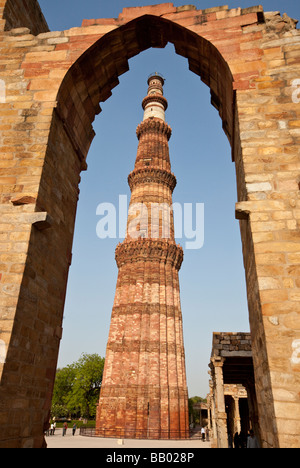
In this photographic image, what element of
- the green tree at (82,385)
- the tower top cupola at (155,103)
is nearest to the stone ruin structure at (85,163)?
the tower top cupola at (155,103)

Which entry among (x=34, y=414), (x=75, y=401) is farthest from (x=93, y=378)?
(x=34, y=414)

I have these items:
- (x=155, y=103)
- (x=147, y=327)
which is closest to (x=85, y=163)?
(x=147, y=327)

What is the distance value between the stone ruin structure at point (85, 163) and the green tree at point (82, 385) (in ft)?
126

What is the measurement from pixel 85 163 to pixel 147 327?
1345 cm

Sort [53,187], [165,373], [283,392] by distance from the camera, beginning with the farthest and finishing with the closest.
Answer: [165,373], [53,187], [283,392]

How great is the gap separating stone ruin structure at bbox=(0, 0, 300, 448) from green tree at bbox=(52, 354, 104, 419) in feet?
126

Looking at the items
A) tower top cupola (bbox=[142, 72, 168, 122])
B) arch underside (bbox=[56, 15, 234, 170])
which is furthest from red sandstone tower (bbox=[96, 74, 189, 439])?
arch underside (bbox=[56, 15, 234, 170])

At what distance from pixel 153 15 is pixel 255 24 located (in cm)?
167

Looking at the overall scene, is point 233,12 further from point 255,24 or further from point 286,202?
point 286,202

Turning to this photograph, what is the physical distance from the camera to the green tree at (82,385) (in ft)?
132

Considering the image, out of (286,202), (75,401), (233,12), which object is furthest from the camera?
(75,401)

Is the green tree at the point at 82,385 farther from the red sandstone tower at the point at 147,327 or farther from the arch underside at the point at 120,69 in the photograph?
the arch underside at the point at 120,69

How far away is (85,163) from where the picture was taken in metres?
6.27

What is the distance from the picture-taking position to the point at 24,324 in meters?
3.85
